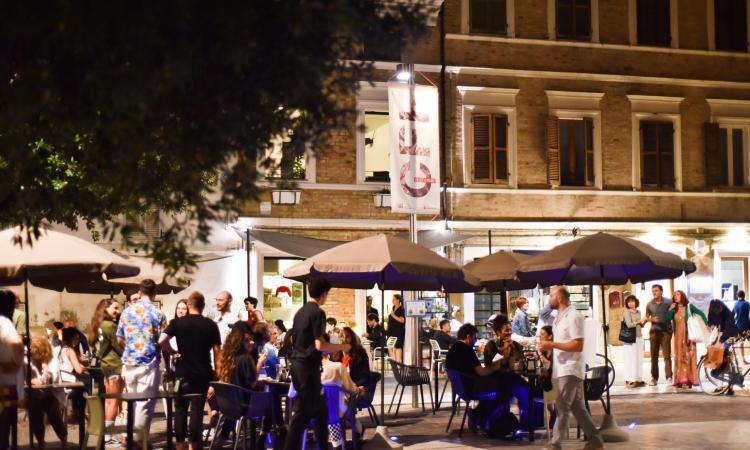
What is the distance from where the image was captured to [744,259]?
27375 mm

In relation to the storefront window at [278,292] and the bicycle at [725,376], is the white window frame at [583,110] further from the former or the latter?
the bicycle at [725,376]

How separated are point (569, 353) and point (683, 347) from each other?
9751 mm

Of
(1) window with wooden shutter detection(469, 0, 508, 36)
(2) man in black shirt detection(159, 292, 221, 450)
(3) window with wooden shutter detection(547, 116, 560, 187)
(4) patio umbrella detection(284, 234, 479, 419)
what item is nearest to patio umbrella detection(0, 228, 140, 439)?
(2) man in black shirt detection(159, 292, 221, 450)

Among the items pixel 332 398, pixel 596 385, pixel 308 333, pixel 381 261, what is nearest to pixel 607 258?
pixel 596 385

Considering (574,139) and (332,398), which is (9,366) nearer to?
(332,398)

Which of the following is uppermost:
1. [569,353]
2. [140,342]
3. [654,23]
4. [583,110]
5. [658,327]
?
[654,23]

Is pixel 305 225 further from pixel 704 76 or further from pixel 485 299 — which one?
pixel 704 76

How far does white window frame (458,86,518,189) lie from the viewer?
25219 millimetres

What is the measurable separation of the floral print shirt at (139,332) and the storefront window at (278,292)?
1247 cm

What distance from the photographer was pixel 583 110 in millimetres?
25953

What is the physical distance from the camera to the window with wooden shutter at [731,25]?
27672mm

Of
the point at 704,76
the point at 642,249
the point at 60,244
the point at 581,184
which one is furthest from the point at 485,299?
the point at 60,244

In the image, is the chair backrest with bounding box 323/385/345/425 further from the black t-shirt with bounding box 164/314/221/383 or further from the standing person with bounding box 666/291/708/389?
the standing person with bounding box 666/291/708/389

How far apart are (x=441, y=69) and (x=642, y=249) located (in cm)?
1183
